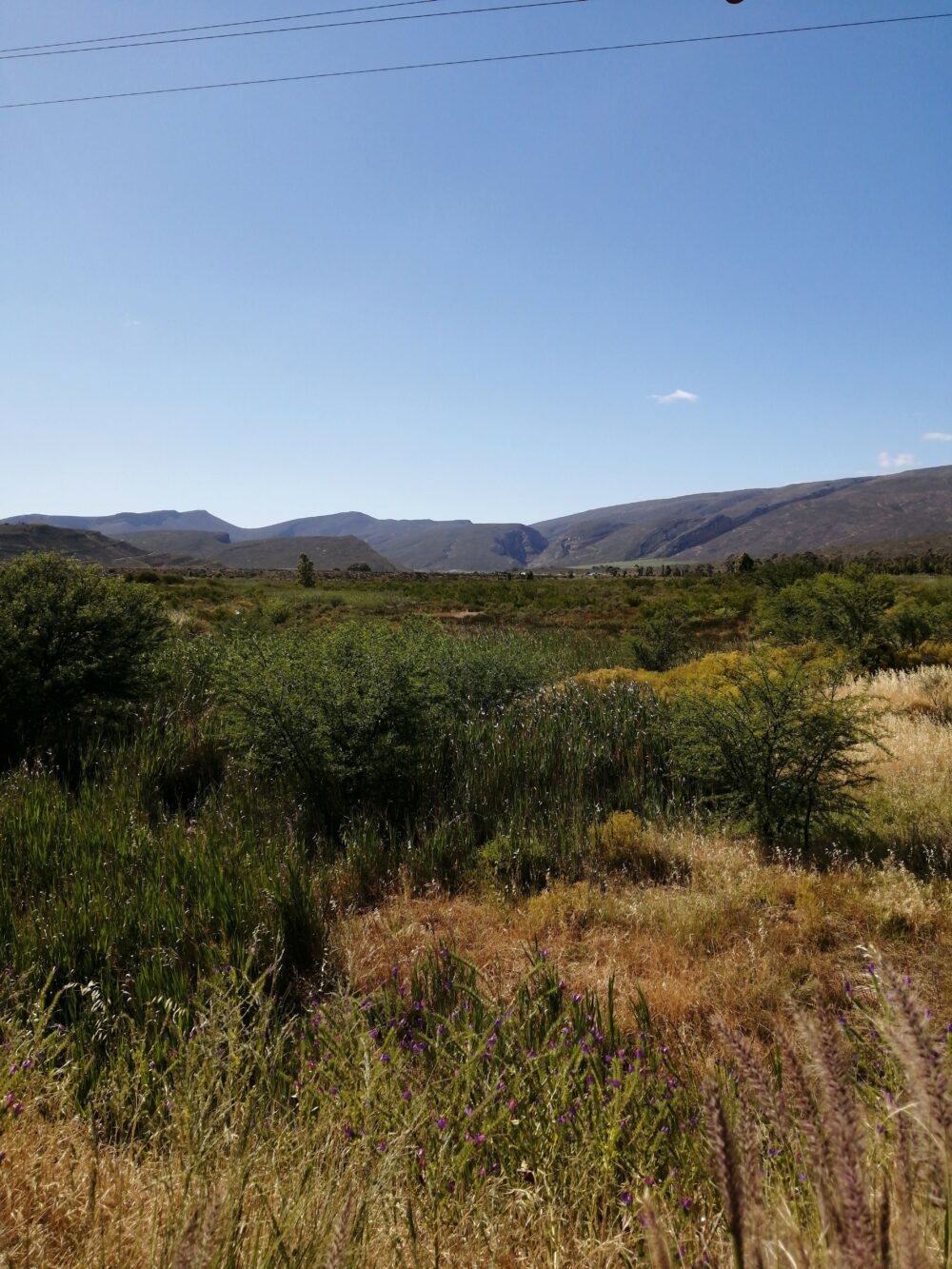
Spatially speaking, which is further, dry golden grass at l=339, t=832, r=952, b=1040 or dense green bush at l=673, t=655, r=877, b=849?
dense green bush at l=673, t=655, r=877, b=849

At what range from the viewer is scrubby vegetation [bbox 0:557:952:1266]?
1480mm

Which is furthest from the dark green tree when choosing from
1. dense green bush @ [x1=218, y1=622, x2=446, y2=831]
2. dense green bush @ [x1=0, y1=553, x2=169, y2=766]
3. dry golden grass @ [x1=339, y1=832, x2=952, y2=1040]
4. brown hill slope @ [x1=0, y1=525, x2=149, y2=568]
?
brown hill slope @ [x1=0, y1=525, x2=149, y2=568]

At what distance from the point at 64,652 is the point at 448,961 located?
21.4 feet

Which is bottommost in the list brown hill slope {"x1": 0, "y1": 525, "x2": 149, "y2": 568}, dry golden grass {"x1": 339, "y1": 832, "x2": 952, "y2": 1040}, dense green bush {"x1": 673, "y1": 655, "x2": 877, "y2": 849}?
dry golden grass {"x1": 339, "y1": 832, "x2": 952, "y2": 1040}

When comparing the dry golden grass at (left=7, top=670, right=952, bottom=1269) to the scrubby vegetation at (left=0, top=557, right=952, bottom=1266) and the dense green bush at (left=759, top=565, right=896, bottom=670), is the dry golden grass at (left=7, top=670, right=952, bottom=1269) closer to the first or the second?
the scrubby vegetation at (left=0, top=557, right=952, bottom=1266)

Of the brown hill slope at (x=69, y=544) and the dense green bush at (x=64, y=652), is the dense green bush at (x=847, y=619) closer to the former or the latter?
the dense green bush at (x=64, y=652)

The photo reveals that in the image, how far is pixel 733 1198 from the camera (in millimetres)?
793

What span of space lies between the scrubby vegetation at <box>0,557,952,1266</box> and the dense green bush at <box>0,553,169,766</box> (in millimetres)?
39

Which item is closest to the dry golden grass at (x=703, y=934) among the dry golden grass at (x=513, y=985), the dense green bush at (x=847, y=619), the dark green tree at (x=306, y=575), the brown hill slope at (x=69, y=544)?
the dry golden grass at (x=513, y=985)

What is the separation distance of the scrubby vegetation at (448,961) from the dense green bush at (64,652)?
0.04m

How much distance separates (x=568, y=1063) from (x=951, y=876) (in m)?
3.89

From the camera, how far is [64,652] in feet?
25.8

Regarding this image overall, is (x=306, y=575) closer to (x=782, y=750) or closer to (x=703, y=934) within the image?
(x=782, y=750)

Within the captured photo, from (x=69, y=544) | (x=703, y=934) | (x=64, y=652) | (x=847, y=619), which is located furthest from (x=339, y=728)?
(x=69, y=544)
